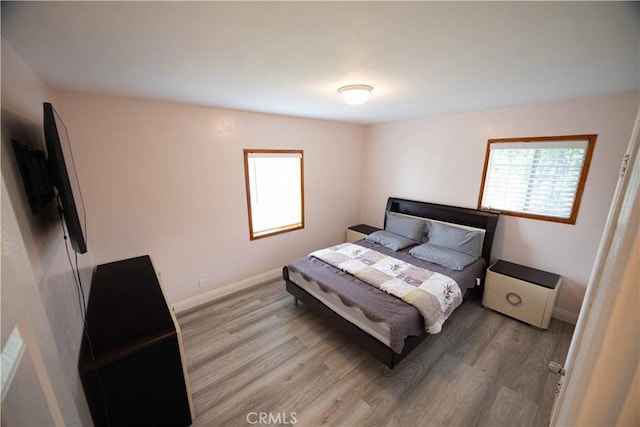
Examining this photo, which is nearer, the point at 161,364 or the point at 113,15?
the point at 113,15

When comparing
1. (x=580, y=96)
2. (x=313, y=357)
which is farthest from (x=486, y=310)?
(x=580, y=96)

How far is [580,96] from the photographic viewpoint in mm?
2225

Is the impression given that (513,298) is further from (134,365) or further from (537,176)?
(134,365)

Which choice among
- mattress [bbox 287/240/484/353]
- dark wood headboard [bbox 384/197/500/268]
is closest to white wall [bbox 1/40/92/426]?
mattress [bbox 287/240/484/353]

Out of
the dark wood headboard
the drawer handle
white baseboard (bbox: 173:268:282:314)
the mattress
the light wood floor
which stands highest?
the dark wood headboard

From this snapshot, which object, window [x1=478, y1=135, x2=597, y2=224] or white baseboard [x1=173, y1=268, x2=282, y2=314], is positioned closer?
window [x1=478, y1=135, x2=597, y2=224]

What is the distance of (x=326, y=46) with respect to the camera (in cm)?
125

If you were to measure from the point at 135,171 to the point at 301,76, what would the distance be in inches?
74.1

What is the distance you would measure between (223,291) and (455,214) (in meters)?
3.24

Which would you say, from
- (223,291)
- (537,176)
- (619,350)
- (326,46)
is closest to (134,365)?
(223,291)

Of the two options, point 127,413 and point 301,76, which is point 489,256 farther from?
point 127,413

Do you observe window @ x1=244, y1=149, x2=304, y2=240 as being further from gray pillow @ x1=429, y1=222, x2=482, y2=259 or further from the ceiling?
gray pillow @ x1=429, y1=222, x2=482, y2=259

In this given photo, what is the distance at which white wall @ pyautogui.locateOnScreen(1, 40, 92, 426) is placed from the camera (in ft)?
1.74

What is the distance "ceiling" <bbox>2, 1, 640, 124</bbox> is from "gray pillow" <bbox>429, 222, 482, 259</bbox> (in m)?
1.59
